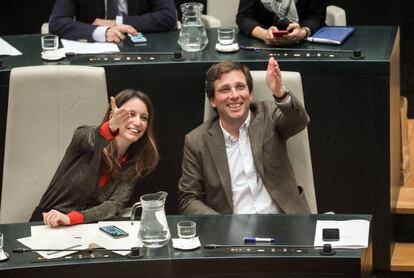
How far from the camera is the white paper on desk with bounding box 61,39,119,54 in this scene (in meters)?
5.54

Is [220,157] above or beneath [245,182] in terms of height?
above

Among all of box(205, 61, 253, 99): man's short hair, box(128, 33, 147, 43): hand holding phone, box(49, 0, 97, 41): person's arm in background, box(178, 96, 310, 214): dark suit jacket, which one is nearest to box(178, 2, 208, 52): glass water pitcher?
box(128, 33, 147, 43): hand holding phone

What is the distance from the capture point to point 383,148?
5273 mm

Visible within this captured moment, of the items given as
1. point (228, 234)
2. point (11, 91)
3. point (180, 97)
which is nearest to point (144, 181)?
point (180, 97)

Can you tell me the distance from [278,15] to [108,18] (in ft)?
3.00

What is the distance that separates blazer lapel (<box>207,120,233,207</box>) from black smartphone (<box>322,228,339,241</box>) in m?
0.83

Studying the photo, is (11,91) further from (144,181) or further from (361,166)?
(361,166)

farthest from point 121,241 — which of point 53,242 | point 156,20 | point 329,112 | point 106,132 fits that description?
point 156,20

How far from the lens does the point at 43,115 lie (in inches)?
193

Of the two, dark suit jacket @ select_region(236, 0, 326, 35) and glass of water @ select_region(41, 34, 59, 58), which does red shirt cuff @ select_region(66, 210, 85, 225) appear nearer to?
glass of water @ select_region(41, 34, 59, 58)

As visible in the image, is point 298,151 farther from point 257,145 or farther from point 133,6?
point 133,6

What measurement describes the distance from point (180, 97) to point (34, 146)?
2.52ft

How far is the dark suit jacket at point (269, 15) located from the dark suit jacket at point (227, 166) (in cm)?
104

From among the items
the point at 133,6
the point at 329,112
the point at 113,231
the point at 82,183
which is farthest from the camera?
the point at 133,6
